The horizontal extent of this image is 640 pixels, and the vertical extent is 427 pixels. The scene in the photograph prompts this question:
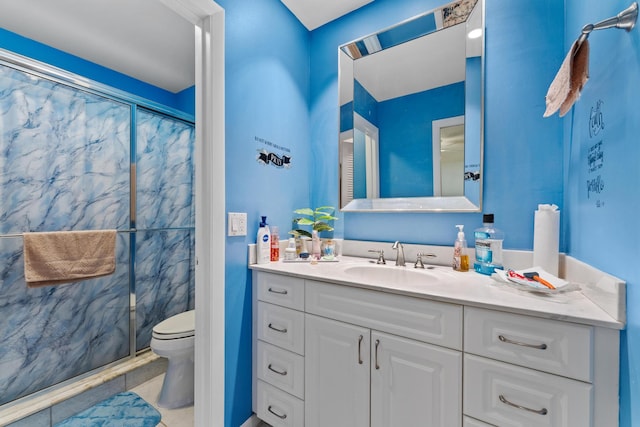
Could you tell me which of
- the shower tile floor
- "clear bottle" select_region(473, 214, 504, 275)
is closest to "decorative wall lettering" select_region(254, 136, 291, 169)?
"clear bottle" select_region(473, 214, 504, 275)

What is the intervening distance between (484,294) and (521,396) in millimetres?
284

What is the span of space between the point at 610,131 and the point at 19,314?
3.10 m

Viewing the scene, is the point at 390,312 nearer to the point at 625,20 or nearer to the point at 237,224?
the point at 237,224

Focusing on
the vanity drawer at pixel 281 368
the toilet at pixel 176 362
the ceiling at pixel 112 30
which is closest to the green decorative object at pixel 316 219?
the vanity drawer at pixel 281 368

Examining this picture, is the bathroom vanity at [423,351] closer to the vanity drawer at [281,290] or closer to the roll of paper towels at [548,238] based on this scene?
the vanity drawer at [281,290]

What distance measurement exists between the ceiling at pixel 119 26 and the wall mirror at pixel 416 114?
0.42m

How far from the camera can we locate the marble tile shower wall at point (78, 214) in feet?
5.36

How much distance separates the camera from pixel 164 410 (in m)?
1.51

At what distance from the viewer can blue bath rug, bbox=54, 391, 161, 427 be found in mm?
1402

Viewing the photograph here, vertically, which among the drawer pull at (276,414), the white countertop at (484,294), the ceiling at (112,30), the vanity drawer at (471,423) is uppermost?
the ceiling at (112,30)

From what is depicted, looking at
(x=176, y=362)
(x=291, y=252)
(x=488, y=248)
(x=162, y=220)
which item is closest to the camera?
(x=488, y=248)

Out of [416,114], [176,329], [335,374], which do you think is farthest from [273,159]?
[176,329]

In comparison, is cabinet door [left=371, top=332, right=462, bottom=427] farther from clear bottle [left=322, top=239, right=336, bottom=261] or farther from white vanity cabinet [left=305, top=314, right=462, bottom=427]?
clear bottle [left=322, top=239, right=336, bottom=261]

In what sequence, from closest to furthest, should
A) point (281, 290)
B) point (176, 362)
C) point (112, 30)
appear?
point (281, 290)
point (176, 362)
point (112, 30)
